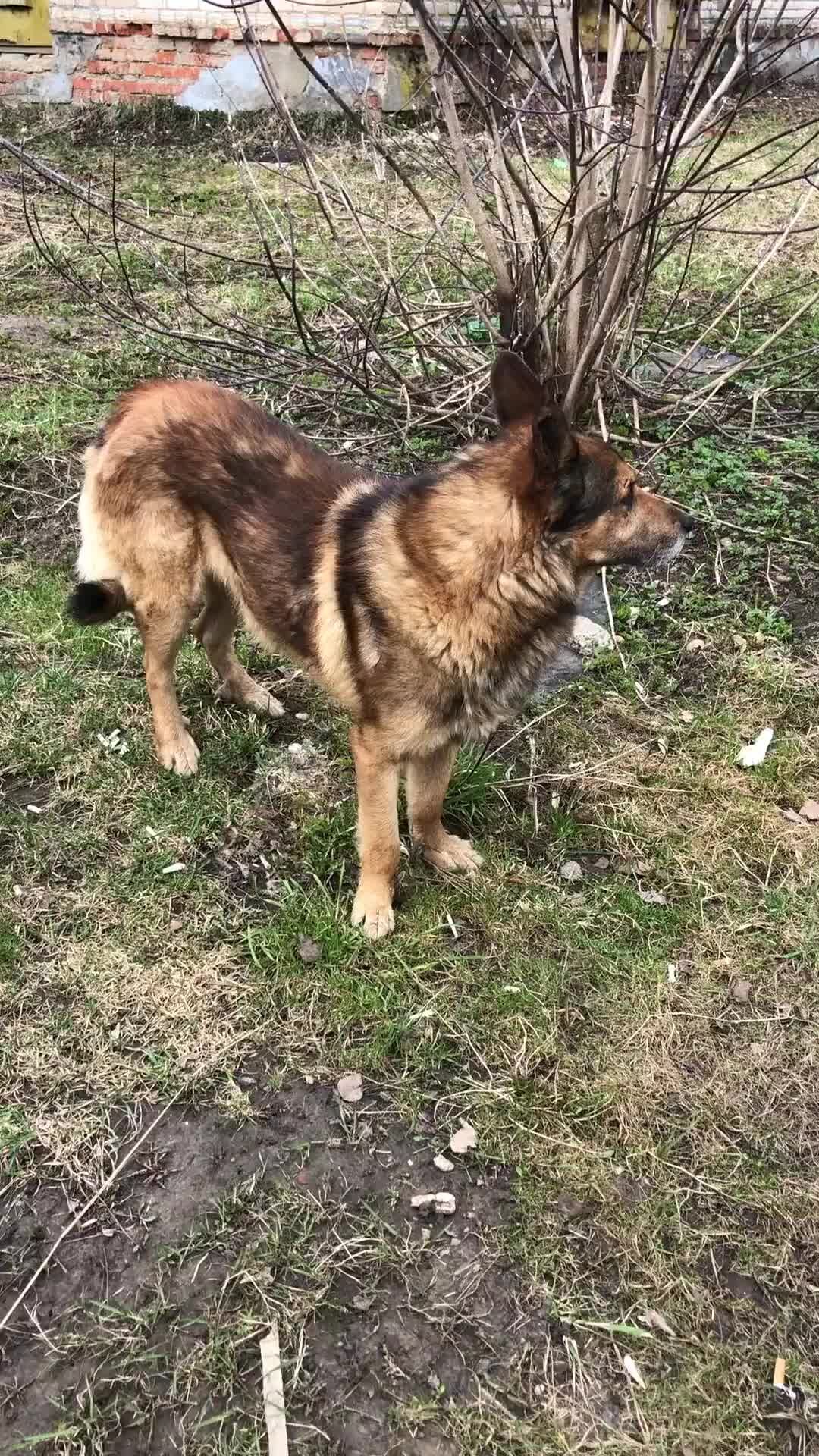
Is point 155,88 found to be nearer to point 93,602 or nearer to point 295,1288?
point 93,602

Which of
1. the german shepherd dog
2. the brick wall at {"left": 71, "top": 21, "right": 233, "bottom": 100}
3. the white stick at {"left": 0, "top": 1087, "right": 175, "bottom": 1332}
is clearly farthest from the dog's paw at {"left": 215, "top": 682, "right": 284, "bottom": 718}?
the brick wall at {"left": 71, "top": 21, "right": 233, "bottom": 100}

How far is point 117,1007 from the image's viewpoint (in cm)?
288

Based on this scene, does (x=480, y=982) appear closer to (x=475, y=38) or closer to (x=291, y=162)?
(x=475, y=38)

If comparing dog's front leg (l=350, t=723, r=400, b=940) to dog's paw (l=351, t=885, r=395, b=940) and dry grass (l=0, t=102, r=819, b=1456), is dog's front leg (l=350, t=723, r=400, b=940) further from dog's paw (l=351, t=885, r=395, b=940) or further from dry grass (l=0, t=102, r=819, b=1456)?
dry grass (l=0, t=102, r=819, b=1456)

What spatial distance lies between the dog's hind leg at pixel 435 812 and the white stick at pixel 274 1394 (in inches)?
64.1

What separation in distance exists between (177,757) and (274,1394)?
88.3 inches

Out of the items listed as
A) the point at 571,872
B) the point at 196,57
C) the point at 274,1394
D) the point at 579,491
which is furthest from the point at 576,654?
the point at 196,57

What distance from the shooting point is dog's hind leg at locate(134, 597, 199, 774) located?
Result: 3467 mm

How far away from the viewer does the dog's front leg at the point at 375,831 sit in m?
2.99

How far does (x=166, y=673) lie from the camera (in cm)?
362

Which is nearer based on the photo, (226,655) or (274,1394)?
(274,1394)

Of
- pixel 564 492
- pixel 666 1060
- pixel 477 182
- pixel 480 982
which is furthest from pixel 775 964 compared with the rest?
pixel 477 182

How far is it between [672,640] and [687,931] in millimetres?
1715

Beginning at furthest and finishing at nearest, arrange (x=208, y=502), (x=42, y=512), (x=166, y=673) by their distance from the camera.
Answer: (x=42, y=512)
(x=166, y=673)
(x=208, y=502)
